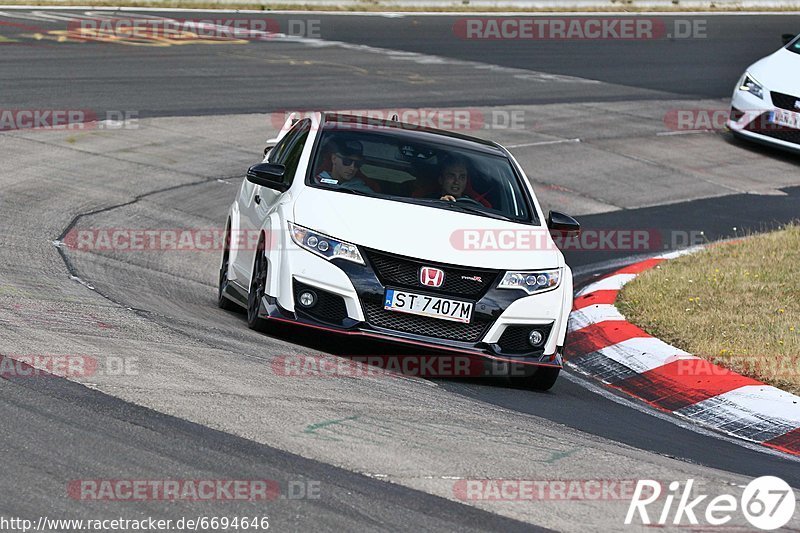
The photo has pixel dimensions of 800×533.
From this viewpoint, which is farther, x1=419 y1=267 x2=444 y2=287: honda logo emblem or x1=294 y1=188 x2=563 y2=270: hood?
x1=294 y1=188 x2=563 y2=270: hood

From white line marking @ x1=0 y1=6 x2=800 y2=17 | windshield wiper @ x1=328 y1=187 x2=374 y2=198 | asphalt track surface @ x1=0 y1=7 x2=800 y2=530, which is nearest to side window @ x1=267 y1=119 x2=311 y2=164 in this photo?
windshield wiper @ x1=328 y1=187 x2=374 y2=198

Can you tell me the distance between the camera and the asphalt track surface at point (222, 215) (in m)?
5.05

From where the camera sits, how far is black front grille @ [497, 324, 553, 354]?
786 cm

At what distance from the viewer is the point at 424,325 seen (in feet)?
25.2

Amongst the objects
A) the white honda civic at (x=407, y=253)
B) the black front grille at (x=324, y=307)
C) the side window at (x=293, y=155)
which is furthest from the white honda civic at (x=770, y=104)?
the black front grille at (x=324, y=307)

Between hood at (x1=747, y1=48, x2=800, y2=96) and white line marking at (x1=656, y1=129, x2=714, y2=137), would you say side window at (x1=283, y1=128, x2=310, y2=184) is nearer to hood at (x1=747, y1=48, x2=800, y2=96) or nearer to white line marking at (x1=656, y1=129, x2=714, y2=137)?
hood at (x1=747, y1=48, x2=800, y2=96)

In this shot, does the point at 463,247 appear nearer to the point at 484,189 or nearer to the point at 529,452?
the point at 484,189

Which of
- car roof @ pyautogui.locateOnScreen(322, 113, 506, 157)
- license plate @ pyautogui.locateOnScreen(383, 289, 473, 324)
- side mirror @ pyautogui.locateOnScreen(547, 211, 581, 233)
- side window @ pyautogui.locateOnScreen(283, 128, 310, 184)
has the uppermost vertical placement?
car roof @ pyautogui.locateOnScreen(322, 113, 506, 157)

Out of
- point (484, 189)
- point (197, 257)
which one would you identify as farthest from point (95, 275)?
point (484, 189)

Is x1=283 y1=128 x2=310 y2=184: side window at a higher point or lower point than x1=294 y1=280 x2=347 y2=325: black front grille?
higher

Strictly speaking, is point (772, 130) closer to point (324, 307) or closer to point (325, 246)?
point (325, 246)

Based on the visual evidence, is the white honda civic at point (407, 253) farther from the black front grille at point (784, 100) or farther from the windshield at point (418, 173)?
the black front grille at point (784, 100)

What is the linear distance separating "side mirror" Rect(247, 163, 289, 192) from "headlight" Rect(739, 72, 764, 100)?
11.4 m

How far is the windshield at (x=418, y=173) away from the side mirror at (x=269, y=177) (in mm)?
204
